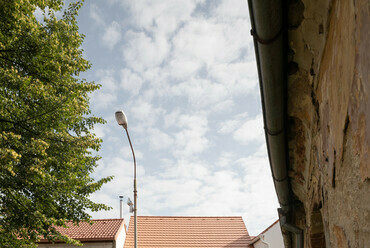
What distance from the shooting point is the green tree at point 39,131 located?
7.37 m

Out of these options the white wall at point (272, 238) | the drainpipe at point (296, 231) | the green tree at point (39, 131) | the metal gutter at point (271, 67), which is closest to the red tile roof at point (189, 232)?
the white wall at point (272, 238)

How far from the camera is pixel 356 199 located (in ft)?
5.52

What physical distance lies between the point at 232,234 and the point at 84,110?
1267 centimetres

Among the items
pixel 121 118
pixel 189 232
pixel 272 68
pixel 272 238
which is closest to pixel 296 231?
pixel 272 68

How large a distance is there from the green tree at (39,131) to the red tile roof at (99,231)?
7.28 m

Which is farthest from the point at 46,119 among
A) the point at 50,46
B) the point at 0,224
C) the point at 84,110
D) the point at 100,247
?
the point at 100,247

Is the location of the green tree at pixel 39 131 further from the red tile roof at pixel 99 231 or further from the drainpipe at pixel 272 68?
the red tile roof at pixel 99 231

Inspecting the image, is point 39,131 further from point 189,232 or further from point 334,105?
point 189,232

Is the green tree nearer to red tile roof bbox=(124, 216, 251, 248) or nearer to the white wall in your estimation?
the white wall

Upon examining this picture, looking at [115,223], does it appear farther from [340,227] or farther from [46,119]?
[340,227]

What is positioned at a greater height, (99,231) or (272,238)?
(99,231)

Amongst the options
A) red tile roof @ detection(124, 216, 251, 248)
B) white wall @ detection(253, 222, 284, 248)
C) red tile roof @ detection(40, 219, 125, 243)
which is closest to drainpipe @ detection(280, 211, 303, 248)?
white wall @ detection(253, 222, 284, 248)

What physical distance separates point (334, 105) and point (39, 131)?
740 cm

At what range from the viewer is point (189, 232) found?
18.3m
